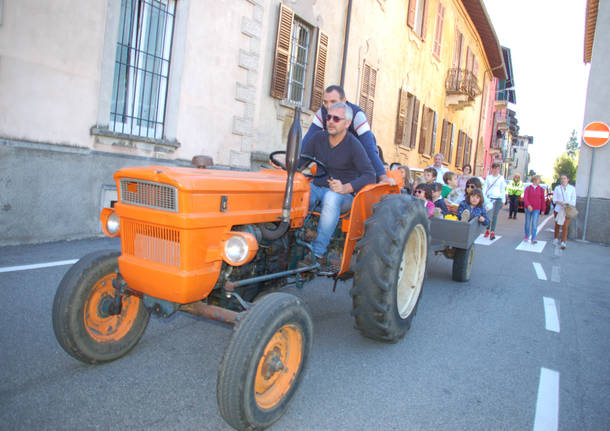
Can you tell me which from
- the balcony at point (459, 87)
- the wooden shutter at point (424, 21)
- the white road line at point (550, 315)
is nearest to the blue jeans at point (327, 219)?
the white road line at point (550, 315)

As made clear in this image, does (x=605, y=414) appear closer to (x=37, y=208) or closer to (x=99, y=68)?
(x=37, y=208)

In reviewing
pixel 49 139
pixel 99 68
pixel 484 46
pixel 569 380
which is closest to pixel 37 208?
pixel 49 139

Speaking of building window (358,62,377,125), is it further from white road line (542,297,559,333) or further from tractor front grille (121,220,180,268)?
tractor front grille (121,220,180,268)

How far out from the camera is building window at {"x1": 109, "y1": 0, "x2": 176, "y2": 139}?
23.7 ft

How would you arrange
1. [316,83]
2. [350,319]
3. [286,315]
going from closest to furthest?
[286,315], [350,319], [316,83]

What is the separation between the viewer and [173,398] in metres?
2.56

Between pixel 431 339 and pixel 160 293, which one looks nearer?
pixel 160 293

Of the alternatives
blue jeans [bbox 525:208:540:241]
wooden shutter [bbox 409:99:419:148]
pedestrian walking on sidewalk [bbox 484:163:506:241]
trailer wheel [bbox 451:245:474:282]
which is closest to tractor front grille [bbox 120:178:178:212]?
trailer wheel [bbox 451:245:474:282]

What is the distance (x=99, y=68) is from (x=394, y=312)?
217 inches

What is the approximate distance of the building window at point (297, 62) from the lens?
9.88 metres

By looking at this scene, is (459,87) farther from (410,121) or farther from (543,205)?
(543,205)

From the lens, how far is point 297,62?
10.9 m

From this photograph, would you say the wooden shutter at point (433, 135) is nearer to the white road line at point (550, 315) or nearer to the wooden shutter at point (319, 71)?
the wooden shutter at point (319, 71)

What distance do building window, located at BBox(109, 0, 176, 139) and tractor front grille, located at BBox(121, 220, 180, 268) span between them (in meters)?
5.19
